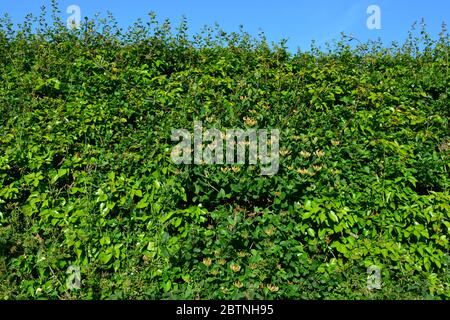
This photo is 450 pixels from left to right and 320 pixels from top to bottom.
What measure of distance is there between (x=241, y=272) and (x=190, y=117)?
1.44 meters

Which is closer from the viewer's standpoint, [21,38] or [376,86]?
[376,86]

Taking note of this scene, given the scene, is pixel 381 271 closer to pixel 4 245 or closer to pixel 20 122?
pixel 4 245

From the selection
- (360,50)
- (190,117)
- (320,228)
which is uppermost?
(360,50)

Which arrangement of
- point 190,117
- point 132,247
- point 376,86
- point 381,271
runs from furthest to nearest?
1. point 376,86
2. point 190,117
3. point 132,247
4. point 381,271

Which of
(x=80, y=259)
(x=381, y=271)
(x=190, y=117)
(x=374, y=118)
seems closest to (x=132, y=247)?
(x=80, y=259)

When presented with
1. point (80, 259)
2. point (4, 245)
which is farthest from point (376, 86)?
point (4, 245)

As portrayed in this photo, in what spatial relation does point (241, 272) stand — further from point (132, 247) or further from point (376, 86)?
point (376, 86)

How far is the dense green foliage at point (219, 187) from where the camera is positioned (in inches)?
133

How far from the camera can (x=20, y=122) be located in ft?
13.9

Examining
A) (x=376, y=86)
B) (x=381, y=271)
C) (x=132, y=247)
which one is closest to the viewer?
(x=381, y=271)

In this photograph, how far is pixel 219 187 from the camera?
356cm

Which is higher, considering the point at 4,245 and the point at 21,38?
the point at 21,38

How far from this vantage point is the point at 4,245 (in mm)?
3727

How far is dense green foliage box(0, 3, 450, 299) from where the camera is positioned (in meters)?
3.37
